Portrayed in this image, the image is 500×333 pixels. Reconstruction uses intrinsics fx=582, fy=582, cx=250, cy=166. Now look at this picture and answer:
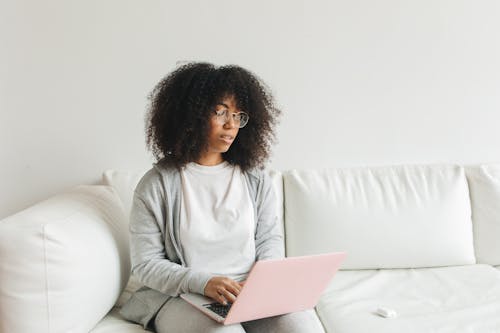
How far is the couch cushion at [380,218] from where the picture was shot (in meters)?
1.94

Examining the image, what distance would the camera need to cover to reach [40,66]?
2061 millimetres

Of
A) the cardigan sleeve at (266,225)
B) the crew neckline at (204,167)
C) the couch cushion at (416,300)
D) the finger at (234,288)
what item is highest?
the crew neckline at (204,167)

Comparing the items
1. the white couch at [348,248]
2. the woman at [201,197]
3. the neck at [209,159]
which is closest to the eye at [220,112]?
the woman at [201,197]

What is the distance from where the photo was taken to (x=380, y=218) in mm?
1958

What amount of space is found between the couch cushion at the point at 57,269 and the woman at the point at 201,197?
3.6 inches

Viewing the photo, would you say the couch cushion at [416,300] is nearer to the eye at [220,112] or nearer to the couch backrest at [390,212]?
the couch backrest at [390,212]

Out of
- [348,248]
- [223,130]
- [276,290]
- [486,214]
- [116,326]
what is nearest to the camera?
[276,290]

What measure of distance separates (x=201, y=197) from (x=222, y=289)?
31cm

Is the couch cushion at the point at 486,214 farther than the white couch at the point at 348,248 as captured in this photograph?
Yes

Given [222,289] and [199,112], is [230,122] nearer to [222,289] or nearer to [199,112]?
[199,112]

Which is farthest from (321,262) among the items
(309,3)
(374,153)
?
(309,3)

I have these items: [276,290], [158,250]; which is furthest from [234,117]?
[276,290]

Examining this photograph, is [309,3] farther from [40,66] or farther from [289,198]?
[40,66]

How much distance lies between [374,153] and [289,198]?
1.41ft
